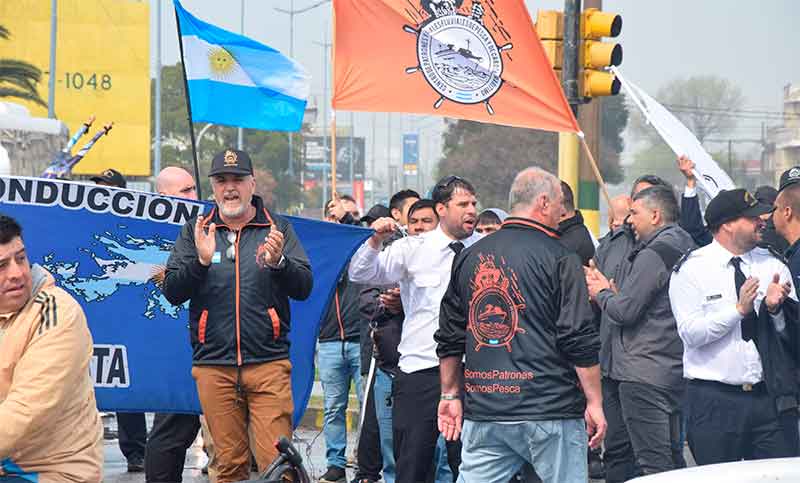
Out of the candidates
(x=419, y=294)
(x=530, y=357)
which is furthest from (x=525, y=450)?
(x=419, y=294)

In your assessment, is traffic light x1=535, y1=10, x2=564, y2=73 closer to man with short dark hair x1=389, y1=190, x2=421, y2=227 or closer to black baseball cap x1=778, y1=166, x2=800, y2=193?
man with short dark hair x1=389, y1=190, x2=421, y2=227

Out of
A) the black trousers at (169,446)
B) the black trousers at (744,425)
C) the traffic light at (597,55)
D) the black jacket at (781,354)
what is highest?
the traffic light at (597,55)

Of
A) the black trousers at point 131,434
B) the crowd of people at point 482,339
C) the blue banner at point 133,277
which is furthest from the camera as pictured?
the black trousers at point 131,434

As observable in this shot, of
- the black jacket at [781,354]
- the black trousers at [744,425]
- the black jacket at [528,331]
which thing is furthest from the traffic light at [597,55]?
the black jacket at [528,331]

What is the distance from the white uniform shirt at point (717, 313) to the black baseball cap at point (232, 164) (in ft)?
8.19

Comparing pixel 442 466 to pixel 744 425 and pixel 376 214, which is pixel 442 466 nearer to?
pixel 744 425

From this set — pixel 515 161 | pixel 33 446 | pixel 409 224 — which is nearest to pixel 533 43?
pixel 409 224

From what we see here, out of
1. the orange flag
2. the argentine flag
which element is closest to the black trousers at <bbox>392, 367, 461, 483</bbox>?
the orange flag

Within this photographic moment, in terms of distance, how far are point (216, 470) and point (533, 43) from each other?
4004mm

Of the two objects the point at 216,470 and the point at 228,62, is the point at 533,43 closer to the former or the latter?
the point at 228,62

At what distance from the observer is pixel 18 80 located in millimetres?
45688

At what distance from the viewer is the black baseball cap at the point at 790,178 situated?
788 cm

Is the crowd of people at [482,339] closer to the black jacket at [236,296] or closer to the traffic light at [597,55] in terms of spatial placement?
the black jacket at [236,296]

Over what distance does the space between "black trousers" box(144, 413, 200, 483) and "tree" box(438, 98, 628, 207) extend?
2156 inches
